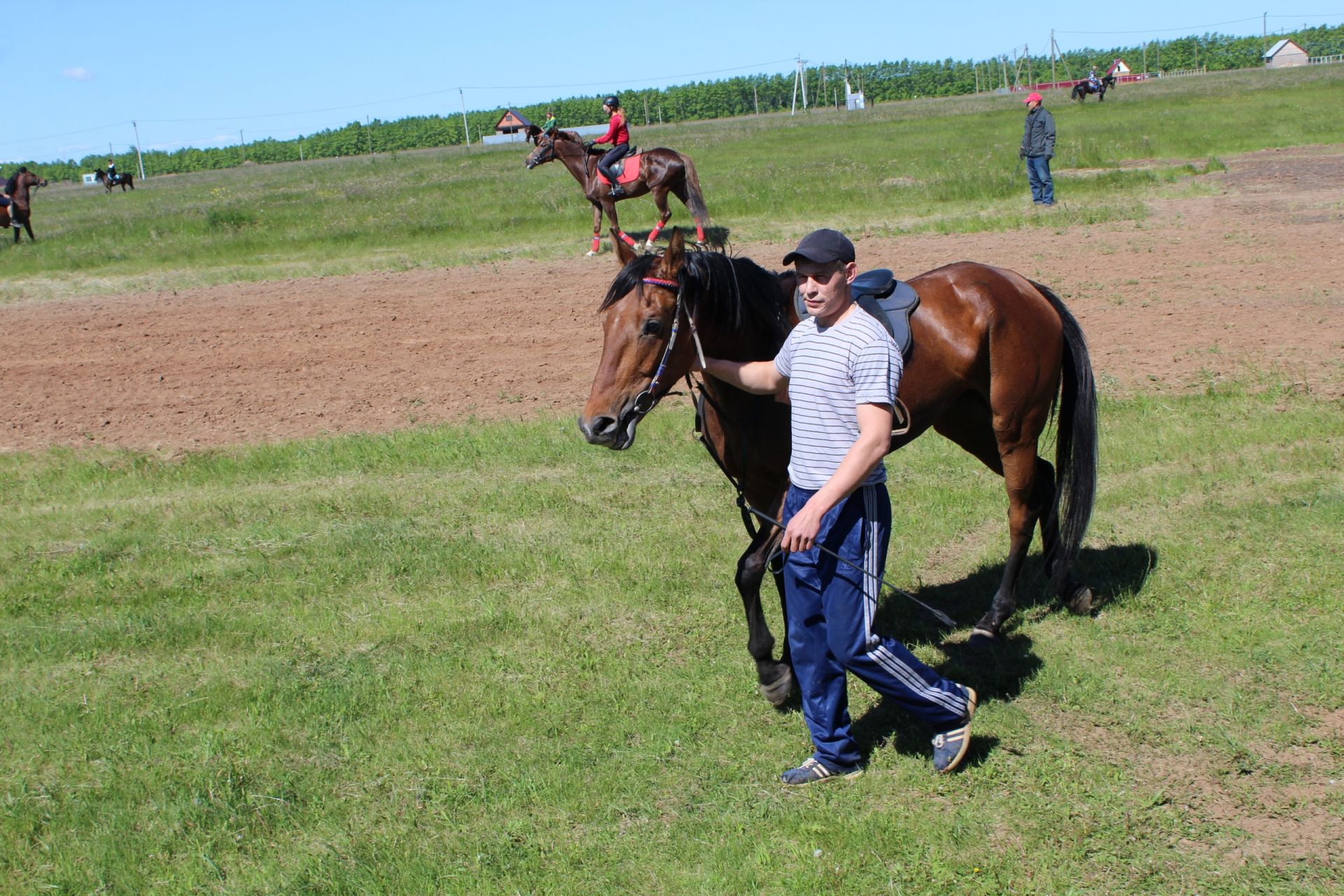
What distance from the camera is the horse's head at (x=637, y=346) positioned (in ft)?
14.2

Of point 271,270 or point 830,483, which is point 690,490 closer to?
point 830,483

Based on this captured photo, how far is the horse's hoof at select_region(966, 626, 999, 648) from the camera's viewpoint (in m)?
5.47

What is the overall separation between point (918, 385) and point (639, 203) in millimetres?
19391

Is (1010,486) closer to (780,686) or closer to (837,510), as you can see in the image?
(780,686)

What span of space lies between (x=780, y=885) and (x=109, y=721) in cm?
339

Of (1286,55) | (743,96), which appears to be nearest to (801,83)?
(743,96)

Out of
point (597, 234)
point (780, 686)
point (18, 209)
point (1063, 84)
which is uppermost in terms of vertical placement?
point (1063, 84)

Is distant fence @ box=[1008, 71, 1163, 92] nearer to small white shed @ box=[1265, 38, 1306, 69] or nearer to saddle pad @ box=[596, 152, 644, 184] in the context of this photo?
small white shed @ box=[1265, 38, 1306, 69]

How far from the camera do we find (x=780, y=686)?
197 inches

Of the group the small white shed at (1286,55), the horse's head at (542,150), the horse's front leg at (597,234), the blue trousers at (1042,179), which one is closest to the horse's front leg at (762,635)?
the horse's front leg at (597,234)

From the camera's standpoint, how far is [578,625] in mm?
5953

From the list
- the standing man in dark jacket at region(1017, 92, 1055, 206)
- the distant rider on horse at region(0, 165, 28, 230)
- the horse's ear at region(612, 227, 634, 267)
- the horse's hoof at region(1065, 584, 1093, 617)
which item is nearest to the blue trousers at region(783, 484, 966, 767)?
the horse's ear at region(612, 227, 634, 267)

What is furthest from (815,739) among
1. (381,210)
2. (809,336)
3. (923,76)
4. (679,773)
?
(923,76)

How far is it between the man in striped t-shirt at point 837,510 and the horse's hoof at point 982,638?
1227mm
